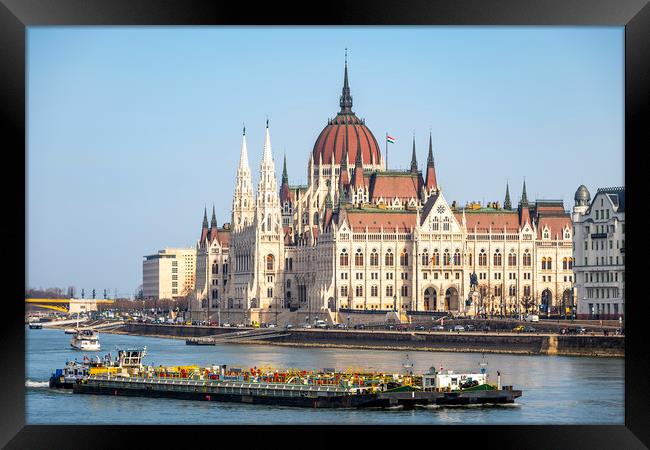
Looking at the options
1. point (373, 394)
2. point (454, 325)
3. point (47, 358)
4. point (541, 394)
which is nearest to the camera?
point (373, 394)

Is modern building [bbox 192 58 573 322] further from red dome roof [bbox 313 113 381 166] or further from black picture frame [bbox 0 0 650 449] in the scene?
black picture frame [bbox 0 0 650 449]

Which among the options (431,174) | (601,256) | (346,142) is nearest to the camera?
(601,256)

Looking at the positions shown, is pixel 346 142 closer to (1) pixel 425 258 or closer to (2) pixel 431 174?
(2) pixel 431 174

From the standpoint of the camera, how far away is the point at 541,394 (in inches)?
1837

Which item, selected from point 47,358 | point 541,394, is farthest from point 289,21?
point 47,358

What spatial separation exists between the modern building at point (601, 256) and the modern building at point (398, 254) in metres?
15.8

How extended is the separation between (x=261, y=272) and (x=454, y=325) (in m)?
32.0

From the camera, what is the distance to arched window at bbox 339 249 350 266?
104250mm

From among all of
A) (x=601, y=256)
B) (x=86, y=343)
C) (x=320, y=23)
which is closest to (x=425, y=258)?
(x=601, y=256)

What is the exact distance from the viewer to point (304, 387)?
4475 cm

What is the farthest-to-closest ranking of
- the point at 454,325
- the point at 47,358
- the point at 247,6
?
the point at 454,325, the point at 47,358, the point at 247,6

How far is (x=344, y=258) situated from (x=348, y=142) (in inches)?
783
